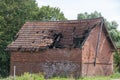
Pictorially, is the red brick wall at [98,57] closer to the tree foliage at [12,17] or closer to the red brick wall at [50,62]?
the red brick wall at [50,62]

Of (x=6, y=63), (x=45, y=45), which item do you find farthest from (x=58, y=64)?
(x=6, y=63)

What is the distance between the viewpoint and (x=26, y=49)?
46.0 m

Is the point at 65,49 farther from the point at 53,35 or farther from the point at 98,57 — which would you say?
the point at 98,57

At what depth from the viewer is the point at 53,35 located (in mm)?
46156

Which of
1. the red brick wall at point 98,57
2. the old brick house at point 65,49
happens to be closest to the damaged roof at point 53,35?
the old brick house at point 65,49

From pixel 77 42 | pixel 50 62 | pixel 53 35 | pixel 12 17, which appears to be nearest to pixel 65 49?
pixel 77 42

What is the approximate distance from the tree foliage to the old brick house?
8.41 meters

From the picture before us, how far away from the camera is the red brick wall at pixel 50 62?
43688 millimetres

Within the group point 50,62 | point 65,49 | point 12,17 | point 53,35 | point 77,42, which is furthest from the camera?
point 12,17

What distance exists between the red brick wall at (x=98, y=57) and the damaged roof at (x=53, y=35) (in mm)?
949

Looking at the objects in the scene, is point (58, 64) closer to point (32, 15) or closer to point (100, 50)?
point (100, 50)

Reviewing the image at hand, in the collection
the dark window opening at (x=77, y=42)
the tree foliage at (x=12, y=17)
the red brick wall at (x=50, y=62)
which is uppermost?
the tree foliage at (x=12, y=17)

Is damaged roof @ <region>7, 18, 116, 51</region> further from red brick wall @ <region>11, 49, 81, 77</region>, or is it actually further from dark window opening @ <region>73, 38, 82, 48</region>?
red brick wall @ <region>11, 49, 81, 77</region>

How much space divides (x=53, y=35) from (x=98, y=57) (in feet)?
17.4
